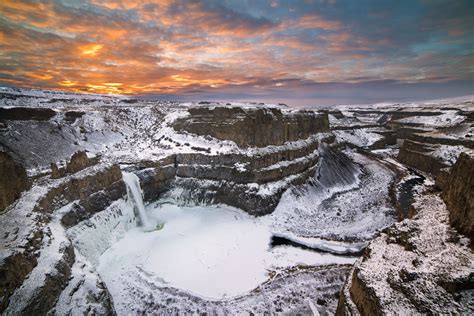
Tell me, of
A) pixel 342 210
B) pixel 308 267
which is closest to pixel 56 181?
pixel 308 267

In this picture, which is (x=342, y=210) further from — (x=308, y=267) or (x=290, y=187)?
(x=308, y=267)

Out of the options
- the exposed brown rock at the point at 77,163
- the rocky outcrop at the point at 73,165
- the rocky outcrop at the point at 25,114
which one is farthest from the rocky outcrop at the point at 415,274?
the rocky outcrop at the point at 25,114

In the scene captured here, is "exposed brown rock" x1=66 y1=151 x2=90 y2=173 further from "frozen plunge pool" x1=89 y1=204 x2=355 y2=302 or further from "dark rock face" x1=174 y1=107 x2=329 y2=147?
"dark rock face" x1=174 y1=107 x2=329 y2=147

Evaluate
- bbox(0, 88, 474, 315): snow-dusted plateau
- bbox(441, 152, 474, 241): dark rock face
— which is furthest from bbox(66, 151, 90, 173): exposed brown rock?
bbox(441, 152, 474, 241): dark rock face

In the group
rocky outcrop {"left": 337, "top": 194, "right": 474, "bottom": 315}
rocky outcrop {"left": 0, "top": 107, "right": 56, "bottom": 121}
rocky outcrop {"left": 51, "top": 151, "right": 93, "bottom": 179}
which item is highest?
rocky outcrop {"left": 0, "top": 107, "right": 56, "bottom": 121}

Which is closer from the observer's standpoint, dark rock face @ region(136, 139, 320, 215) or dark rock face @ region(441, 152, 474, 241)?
dark rock face @ region(441, 152, 474, 241)

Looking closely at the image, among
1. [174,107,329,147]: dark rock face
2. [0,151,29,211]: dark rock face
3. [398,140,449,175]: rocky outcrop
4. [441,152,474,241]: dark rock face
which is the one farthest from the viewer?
[398,140,449,175]: rocky outcrop

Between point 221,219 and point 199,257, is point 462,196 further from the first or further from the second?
point 221,219
